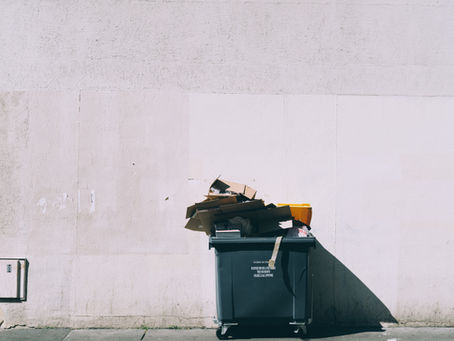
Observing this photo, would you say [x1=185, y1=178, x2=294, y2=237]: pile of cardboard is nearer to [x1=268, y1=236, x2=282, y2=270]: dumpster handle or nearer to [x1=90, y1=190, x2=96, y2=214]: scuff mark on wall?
[x1=268, y1=236, x2=282, y2=270]: dumpster handle

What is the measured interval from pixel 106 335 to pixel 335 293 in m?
2.45

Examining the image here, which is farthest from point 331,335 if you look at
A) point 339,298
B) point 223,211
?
point 223,211

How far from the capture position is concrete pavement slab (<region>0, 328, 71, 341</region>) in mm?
5574

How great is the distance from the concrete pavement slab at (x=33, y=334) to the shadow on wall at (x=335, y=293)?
106 inches

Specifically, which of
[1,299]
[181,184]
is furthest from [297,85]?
[1,299]

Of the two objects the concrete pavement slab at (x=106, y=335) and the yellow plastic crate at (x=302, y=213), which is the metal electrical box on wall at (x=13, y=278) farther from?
the yellow plastic crate at (x=302, y=213)

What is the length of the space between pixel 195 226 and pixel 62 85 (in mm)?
2098

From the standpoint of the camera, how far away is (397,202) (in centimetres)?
597

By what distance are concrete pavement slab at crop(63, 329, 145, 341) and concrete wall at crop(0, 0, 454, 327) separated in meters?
0.12

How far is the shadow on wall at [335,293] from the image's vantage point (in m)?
5.93

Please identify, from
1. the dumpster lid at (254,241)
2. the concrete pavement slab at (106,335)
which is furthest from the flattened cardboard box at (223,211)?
the concrete pavement slab at (106,335)

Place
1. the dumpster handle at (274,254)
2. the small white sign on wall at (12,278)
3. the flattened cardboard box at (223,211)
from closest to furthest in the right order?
the dumpster handle at (274,254) → the flattened cardboard box at (223,211) → the small white sign on wall at (12,278)

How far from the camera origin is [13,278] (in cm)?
583

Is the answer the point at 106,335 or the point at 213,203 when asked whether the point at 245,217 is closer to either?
the point at 213,203
